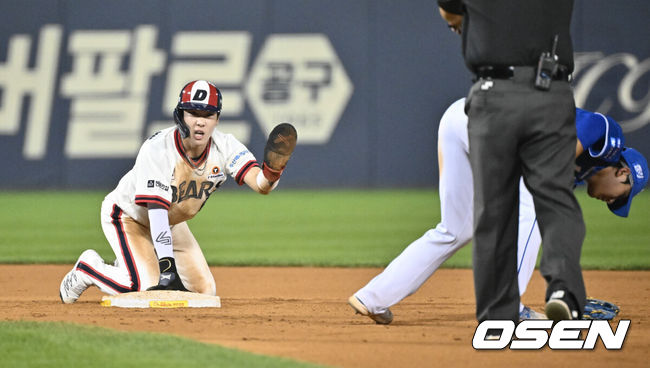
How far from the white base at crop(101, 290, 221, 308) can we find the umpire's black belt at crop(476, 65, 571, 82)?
255 cm

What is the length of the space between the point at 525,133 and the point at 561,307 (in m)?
0.70

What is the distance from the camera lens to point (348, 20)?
18219 mm

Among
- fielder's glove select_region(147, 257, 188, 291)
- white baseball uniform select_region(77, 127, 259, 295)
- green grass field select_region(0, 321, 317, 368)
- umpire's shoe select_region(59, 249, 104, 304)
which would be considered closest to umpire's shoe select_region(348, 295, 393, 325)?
green grass field select_region(0, 321, 317, 368)

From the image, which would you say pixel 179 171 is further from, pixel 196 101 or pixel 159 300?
pixel 159 300

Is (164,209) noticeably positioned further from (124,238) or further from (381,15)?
(381,15)

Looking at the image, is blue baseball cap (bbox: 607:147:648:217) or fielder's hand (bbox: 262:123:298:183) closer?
blue baseball cap (bbox: 607:147:648:217)

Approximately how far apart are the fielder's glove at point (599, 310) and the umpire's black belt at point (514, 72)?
1.77 m

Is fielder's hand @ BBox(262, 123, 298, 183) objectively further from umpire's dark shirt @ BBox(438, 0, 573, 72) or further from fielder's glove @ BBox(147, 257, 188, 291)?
umpire's dark shirt @ BBox(438, 0, 573, 72)

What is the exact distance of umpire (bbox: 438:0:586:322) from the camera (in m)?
4.07

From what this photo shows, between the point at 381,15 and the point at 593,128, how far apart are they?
45.0ft

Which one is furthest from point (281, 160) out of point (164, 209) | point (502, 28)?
point (502, 28)

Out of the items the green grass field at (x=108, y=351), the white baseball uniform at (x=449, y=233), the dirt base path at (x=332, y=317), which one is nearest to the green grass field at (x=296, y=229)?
the dirt base path at (x=332, y=317)

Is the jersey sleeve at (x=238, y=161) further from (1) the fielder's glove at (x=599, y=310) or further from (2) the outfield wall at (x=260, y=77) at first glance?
(2) the outfield wall at (x=260, y=77)

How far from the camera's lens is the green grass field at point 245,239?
4246mm
